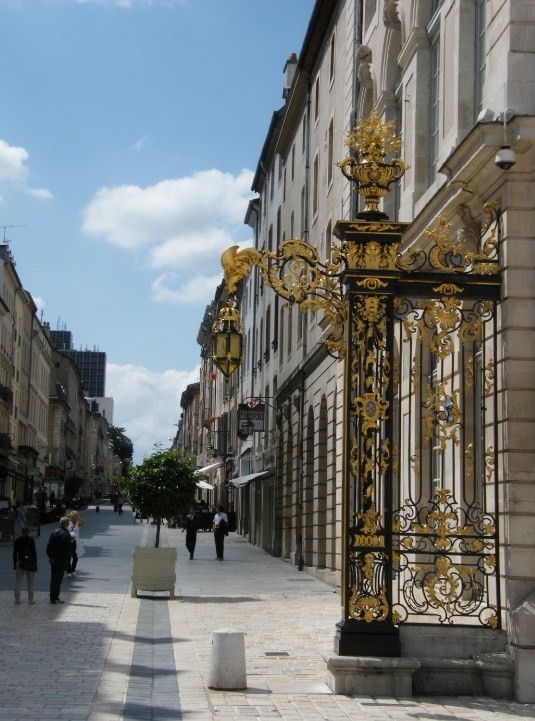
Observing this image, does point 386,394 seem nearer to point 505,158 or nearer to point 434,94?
point 505,158

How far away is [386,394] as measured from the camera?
10969mm

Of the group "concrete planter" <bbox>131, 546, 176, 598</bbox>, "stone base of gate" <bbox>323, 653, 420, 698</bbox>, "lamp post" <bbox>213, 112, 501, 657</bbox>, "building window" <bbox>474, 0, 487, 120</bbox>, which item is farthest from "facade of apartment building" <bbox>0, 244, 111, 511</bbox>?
"stone base of gate" <bbox>323, 653, 420, 698</bbox>

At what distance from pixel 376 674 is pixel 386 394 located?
2.60 metres

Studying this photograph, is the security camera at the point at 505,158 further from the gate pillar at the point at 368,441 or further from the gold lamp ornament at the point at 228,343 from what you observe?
the gold lamp ornament at the point at 228,343

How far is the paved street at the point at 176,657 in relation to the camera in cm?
982

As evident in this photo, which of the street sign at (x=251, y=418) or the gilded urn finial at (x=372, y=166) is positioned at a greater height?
the gilded urn finial at (x=372, y=166)

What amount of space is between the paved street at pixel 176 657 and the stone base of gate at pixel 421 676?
0.16m

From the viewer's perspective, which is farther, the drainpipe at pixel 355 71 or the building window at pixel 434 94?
the drainpipe at pixel 355 71

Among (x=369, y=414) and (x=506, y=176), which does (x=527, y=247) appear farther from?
(x=369, y=414)

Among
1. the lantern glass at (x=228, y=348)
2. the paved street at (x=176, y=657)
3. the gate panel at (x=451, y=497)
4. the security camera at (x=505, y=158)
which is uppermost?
the security camera at (x=505, y=158)

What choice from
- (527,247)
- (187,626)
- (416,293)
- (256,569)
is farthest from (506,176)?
(256,569)

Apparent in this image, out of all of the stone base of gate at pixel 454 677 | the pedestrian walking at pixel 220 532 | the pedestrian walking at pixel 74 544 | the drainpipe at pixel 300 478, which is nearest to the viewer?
the stone base of gate at pixel 454 677

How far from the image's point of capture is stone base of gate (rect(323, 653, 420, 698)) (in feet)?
34.1

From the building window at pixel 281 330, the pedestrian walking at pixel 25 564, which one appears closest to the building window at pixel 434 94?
the pedestrian walking at pixel 25 564
